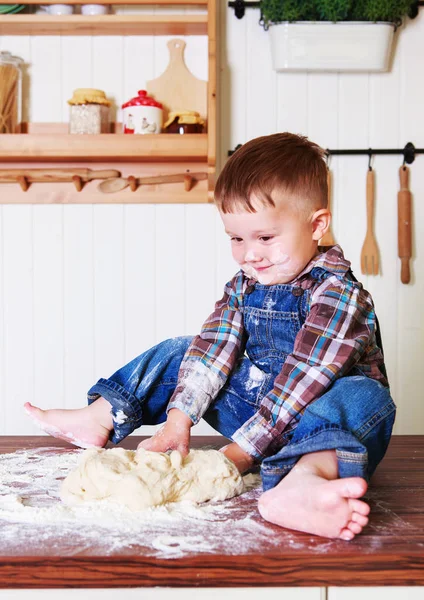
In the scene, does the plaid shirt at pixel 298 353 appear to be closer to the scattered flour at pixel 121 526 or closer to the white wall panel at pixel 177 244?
the scattered flour at pixel 121 526

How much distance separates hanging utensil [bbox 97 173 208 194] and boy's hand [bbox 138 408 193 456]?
3.22 ft

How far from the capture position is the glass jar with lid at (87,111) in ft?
6.34

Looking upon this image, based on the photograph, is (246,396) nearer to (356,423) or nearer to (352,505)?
(356,423)

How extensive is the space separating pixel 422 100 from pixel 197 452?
146 centimetres

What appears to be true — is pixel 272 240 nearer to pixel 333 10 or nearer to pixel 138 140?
pixel 138 140

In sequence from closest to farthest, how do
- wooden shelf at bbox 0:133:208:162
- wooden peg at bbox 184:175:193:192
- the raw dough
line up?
the raw dough
wooden shelf at bbox 0:133:208:162
wooden peg at bbox 184:175:193:192

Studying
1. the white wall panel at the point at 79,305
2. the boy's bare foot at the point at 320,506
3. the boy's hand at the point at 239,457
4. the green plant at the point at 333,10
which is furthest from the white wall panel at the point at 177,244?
the boy's bare foot at the point at 320,506

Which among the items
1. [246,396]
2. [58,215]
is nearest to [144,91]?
[58,215]

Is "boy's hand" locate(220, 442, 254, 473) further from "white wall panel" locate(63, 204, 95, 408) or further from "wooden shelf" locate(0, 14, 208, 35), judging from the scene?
"wooden shelf" locate(0, 14, 208, 35)

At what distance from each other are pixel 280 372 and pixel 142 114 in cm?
106

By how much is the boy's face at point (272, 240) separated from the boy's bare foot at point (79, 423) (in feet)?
1.19

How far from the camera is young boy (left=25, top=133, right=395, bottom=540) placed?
92cm

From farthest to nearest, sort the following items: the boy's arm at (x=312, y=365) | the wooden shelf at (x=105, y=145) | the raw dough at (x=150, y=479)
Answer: the wooden shelf at (x=105, y=145), the boy's arm at (x=312, y=365), the raw dough at (x=150, y=479)

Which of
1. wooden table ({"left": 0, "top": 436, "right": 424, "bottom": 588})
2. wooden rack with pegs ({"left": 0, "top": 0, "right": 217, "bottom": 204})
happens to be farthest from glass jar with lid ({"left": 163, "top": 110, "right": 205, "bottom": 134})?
wooden table ({"left": 0, "top": 436, "right": 424, "bottom": 588})
